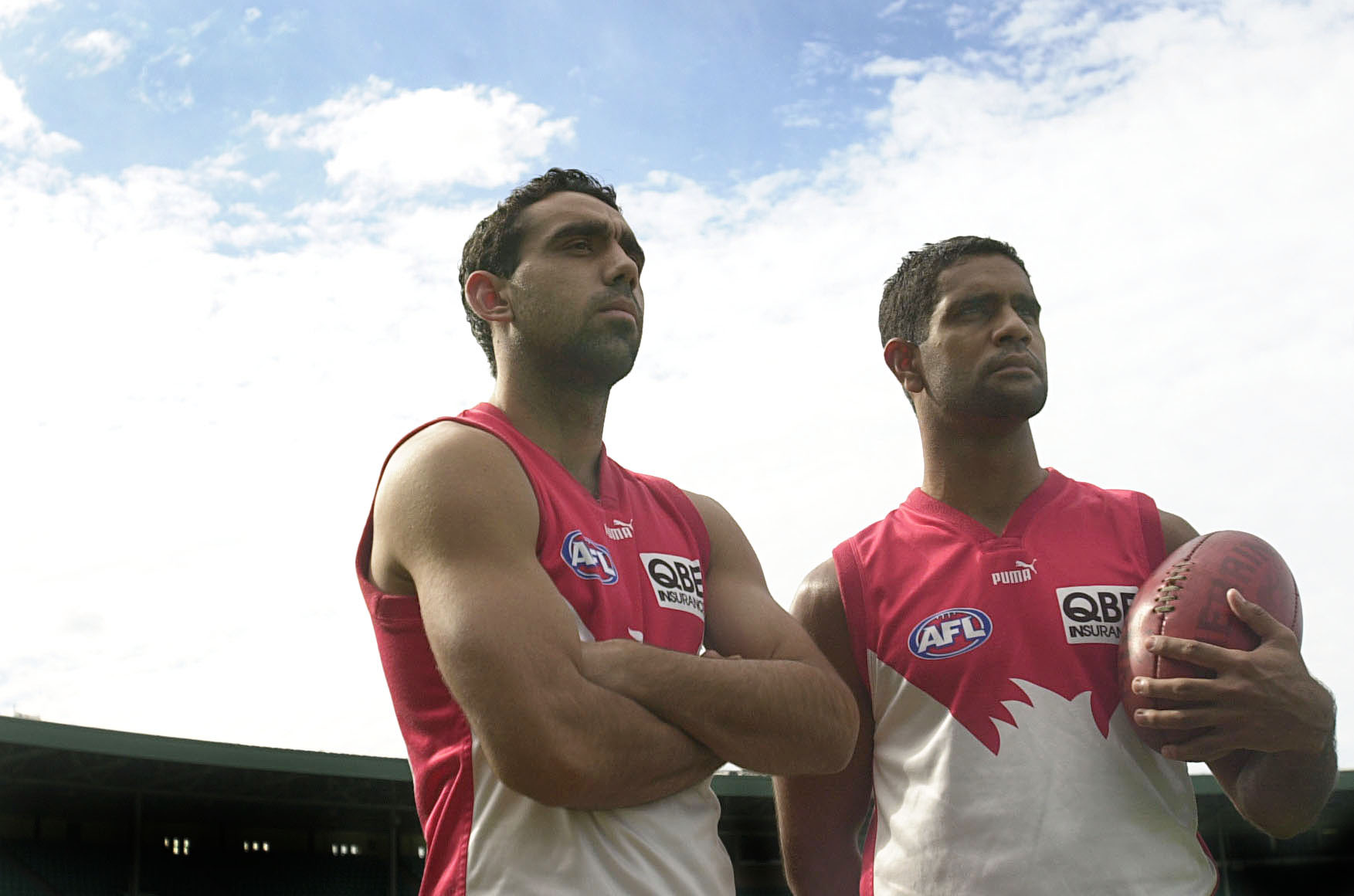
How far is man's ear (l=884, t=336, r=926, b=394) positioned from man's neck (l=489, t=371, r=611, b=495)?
47.6 inches

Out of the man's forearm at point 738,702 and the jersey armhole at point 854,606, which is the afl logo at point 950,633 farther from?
the man's forearm at point 738,702

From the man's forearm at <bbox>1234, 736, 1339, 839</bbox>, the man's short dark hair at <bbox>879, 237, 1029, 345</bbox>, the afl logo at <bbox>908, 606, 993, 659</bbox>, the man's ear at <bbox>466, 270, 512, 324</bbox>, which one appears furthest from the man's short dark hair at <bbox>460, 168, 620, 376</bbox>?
the man's forearm at <bbox>1234, 736, 1339, 839</bbox>

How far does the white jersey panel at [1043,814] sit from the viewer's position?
3.37 m

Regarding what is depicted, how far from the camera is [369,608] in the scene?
2.98m

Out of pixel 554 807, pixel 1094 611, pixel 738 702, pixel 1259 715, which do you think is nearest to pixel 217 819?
pixel 1094 611

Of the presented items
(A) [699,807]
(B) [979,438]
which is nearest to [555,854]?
(A) [699,807]

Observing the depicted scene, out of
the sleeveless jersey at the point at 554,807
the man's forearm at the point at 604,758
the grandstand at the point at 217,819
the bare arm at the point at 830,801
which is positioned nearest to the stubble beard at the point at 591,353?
the sleeveless jersey at the point at 554,807

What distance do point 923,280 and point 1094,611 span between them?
123cm

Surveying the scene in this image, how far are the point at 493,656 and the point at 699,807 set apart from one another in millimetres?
679

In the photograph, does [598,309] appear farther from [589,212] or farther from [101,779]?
[101,779]

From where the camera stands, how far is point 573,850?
2.69 m

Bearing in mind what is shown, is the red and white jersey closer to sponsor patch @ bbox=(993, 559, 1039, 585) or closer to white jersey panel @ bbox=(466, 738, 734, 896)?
Result: sponsor patch @ bbox=(993, 559, 1039, 585)

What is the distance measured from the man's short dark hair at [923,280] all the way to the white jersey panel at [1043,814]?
125 cm

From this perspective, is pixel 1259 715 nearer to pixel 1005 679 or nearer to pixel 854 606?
pixel 1005 679
